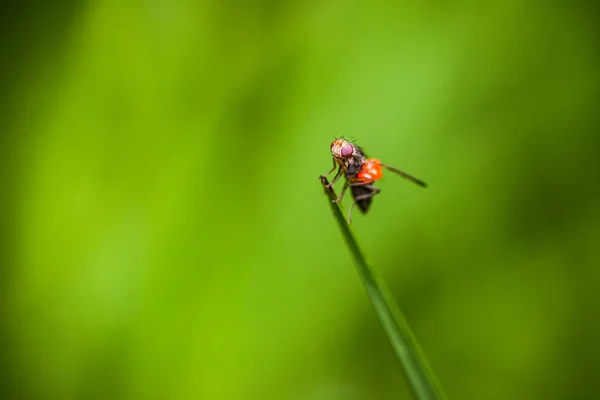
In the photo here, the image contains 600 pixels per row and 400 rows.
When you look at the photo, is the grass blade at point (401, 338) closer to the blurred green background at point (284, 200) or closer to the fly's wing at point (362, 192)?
the fly's wing at point (362, 192)

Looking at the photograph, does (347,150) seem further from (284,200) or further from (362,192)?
(284,200)

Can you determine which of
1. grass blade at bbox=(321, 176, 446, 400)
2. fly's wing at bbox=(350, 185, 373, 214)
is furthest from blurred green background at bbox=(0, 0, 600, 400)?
grass blade at bbox=(321, 176, 446, 400)

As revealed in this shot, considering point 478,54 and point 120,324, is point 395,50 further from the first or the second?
point 120,324

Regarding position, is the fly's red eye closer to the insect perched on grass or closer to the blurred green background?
the insect perched on grass

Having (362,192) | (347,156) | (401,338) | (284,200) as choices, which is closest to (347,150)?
(347,156)

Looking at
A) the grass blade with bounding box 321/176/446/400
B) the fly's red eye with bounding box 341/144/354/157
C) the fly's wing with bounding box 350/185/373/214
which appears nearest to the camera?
the grass blade with bounding box 321/176/446/400
